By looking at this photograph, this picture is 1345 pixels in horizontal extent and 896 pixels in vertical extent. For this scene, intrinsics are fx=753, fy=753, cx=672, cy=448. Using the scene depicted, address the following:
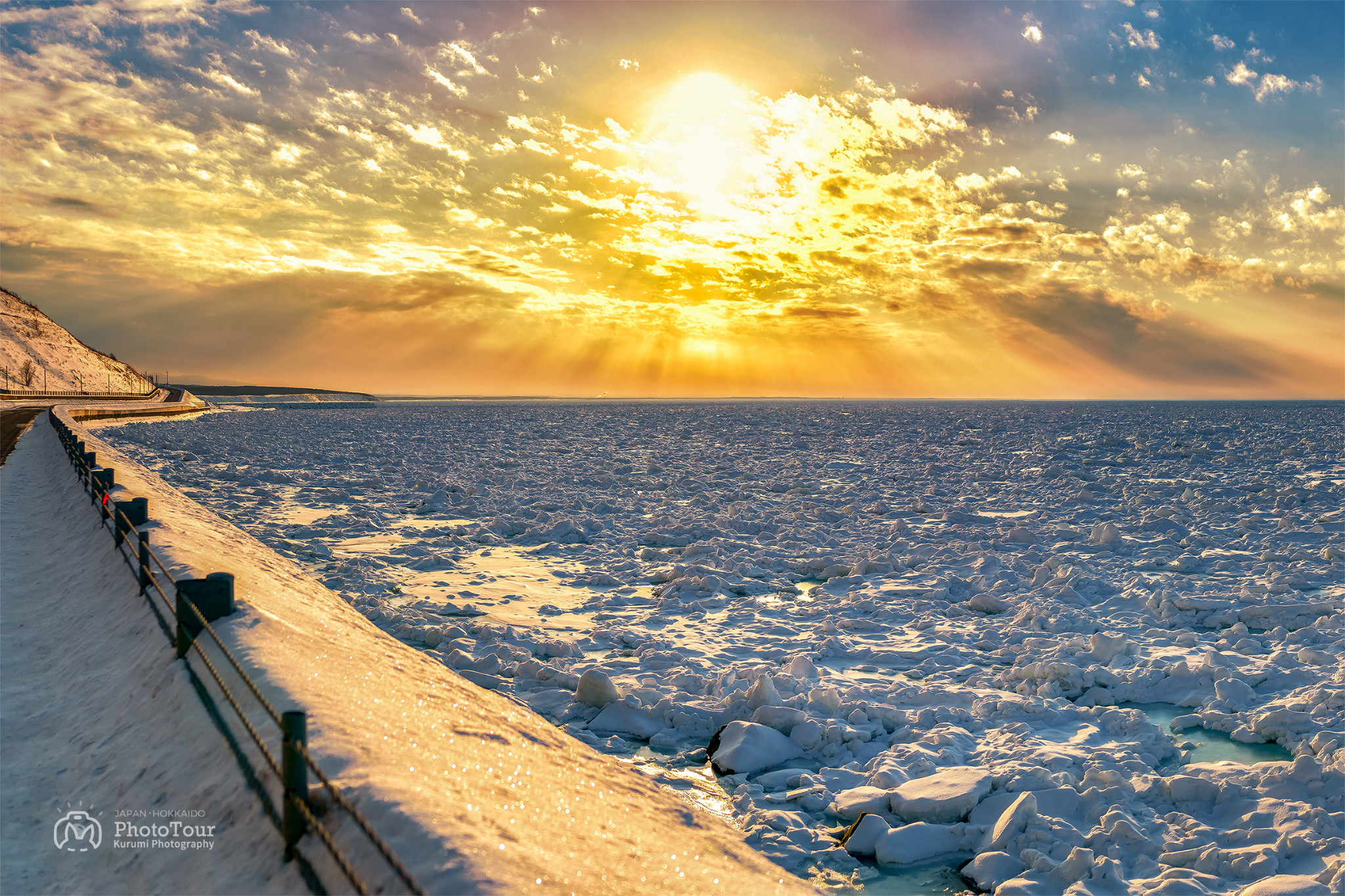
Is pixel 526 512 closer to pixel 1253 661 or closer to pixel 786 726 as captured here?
pixel 786 726

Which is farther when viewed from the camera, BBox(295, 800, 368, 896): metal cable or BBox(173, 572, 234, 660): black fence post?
BBox(173, 572, 234, 660): black fence post

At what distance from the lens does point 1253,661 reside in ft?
25.1

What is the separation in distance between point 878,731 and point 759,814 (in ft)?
5.45

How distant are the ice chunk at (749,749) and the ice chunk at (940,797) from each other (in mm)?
993

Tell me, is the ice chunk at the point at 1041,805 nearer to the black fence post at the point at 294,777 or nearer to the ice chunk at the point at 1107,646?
the ice chunk at the point at 1107,646

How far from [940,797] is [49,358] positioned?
14820cm

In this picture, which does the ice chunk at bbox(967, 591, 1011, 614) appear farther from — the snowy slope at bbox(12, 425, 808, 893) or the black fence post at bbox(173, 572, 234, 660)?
the black fence post at bbox(173, 572, 234, 660)

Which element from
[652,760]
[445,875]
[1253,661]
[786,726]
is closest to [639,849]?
[445,875]

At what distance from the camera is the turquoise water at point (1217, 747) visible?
231 inches

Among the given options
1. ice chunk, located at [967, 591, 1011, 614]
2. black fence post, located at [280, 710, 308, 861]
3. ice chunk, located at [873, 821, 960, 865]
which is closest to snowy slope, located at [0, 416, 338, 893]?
black fence post, located at [280, 710, 308, 861]

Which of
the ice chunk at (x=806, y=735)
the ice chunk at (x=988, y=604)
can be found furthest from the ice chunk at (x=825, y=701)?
the ice chunk at (x=988, y=604)

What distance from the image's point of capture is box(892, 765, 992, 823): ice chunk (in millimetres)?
5043
